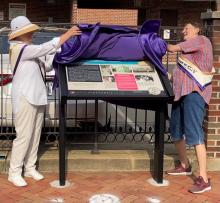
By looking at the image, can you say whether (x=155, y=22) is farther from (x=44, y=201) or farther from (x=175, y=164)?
(x=44, y=201)

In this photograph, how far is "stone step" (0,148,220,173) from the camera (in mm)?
5699

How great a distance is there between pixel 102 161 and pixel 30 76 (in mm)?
1379

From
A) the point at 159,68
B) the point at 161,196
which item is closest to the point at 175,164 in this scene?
the point at 161,196

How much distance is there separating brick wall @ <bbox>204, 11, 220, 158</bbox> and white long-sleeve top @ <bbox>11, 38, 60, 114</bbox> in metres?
1.88

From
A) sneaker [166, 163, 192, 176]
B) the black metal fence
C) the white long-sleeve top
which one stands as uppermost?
the white long-sleeve top

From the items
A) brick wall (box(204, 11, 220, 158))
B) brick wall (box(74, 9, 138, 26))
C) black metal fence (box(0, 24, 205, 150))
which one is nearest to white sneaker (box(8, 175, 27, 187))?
black metal fence (box(0, 24, 205, 150))

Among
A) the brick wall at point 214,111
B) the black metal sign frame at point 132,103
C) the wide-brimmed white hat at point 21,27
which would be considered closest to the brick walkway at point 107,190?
the black metal sign frame at point 132,103

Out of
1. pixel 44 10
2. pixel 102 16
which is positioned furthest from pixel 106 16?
pixel 44 10

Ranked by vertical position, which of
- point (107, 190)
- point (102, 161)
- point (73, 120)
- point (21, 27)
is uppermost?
point (21, 27)

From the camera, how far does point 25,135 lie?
5.19 meters

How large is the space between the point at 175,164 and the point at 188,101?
1038 mm

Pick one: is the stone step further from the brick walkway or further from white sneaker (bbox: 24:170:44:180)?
white sneaker (bbox: 24:170:44:180)

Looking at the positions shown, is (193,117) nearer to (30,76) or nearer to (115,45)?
(115,45)

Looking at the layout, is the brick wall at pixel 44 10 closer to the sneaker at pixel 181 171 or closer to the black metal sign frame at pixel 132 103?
the sneaker at pixel 181 171
